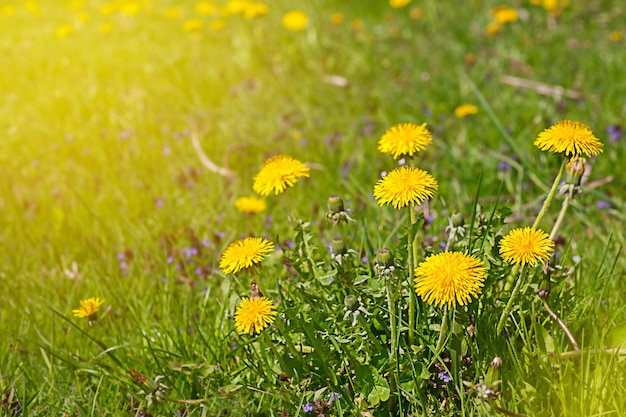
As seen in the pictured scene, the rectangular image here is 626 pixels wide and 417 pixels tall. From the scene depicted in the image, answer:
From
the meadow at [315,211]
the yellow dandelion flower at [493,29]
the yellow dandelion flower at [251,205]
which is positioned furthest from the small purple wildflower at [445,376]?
the yellow dandelion flower at [493,29]

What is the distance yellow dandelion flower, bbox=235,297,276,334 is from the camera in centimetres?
155

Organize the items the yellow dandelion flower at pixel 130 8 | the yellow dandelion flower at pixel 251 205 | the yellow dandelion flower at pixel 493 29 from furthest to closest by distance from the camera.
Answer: the yellow dandelion flower at pixel 130 8 < the yellow dandelion flower at pixel 493 29 < the yellow dandelion flower at pixel 251 205

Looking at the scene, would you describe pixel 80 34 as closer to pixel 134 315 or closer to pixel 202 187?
pixel 202 187

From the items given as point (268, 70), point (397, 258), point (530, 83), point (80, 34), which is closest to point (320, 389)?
point (397, 258)

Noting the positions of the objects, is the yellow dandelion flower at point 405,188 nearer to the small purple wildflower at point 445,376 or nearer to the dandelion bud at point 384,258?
the dandelion bud at point 384,258

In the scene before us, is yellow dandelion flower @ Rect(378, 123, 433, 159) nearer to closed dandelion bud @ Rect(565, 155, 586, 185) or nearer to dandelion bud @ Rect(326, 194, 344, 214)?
dandelion bud @ Rect(326, 194, 344, 214)

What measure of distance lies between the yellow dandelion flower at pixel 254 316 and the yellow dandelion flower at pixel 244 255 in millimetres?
89

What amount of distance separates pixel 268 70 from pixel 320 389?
10.6ft

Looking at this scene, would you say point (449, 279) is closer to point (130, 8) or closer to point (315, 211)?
point (315, 211)

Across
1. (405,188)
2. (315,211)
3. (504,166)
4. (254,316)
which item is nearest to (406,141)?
(405,188)

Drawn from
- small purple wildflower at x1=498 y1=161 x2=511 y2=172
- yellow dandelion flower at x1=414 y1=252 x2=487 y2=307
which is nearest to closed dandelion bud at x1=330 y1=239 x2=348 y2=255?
yellow dandelion flower at x1=414 y1=252 x2=487 y2=307

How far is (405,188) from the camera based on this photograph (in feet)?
5.05

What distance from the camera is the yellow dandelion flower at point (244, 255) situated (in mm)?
1598

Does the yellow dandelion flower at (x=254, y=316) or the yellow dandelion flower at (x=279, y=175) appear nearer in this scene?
the yellow dandelion flower at (x=254, y=316)
